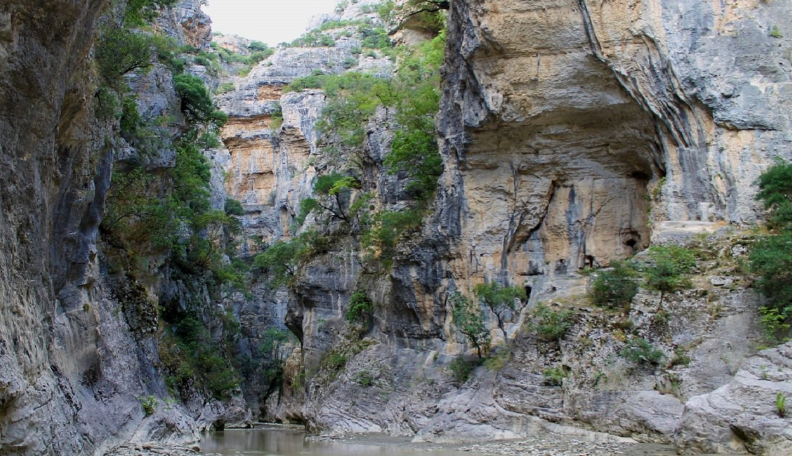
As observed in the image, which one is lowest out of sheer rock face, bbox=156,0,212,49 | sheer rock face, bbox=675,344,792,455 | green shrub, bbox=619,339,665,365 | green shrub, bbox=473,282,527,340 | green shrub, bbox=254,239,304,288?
sheer rock face, bbox=675,344,792,455

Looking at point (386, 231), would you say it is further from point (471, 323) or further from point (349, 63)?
point (349, 63)

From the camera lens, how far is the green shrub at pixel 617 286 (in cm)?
1795

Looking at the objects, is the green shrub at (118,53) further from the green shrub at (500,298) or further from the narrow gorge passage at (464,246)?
the green shrub at (500,298)

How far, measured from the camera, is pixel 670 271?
55.4 ft

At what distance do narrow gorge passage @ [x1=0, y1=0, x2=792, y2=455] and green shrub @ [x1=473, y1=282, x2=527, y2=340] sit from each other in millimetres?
165

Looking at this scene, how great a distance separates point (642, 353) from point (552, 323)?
2930mm

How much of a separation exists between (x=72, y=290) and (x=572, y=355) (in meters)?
12.7

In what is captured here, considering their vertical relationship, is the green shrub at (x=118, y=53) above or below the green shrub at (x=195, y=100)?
below

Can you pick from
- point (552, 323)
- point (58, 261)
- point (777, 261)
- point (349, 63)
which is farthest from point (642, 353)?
point (349, 63)

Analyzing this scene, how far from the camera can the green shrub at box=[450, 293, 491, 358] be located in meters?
22.4

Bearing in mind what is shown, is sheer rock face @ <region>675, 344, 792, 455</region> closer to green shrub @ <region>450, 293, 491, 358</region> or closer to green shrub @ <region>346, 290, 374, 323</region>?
green shrub @ <region>450, 293, 491, 358</region>

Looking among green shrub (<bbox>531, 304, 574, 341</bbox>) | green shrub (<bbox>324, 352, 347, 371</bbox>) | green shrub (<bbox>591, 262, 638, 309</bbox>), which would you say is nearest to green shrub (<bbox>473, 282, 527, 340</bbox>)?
green shrub (<bbox>531, 304, 574, 341</bbox>)

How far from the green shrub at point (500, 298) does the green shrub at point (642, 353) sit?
572cm

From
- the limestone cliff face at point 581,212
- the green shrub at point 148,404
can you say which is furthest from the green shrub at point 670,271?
the green shrub at point 148,404
